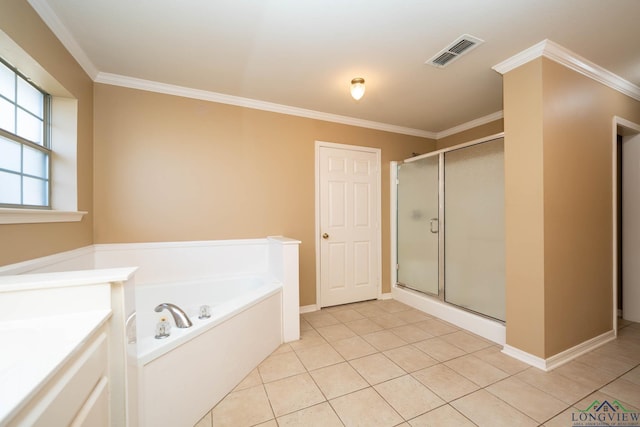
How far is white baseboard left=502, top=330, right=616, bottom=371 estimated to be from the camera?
1905mm

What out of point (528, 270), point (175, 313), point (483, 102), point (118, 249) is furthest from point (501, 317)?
point (118, 249)

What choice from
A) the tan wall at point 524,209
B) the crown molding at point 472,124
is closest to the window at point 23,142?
the tan wall at point 524,209

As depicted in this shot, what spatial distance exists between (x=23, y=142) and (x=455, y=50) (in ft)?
9.76

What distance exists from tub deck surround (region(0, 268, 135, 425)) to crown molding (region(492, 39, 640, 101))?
284cm

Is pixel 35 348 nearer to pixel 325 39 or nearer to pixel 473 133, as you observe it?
pixel 325 39

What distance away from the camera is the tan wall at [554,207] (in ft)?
6.24

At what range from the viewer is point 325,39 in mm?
1852

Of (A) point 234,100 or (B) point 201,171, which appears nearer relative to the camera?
(B) point 201,171

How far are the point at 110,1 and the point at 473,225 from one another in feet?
10.7

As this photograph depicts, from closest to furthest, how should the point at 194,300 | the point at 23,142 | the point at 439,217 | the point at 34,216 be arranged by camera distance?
the point at 34,216, the point at 23,142, the point at 194,300, the point at 439,217

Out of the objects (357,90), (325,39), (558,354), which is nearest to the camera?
(325,39)

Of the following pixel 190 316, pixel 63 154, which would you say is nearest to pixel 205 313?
pixel 190 316

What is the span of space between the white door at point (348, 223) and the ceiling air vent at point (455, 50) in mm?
1419

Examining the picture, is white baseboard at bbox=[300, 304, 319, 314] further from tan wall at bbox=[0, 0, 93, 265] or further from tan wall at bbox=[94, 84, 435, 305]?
tan wall at bbox=[0, 0, 93, 265]
